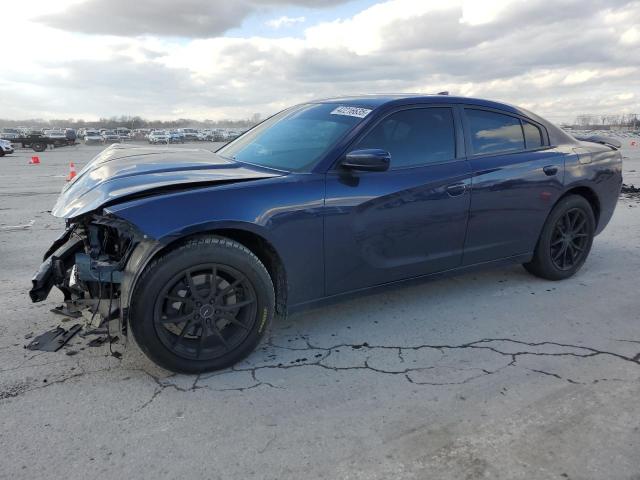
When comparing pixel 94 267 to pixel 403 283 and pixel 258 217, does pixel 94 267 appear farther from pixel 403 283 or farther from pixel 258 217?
pixel 403 283

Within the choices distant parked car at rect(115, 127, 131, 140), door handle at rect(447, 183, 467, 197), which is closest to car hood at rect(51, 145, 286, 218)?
door handle at rect(447, 183, 467, 197)

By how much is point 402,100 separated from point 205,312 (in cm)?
214

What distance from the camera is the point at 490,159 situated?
4152 mm

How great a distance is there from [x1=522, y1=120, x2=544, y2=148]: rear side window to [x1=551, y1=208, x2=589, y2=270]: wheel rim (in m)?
0.71

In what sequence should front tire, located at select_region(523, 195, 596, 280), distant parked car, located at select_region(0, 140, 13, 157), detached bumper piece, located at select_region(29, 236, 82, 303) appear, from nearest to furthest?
detached bumper piece, located at select_region(29, 236, 82, 303), front tire, located at select_region(523, 195, 596, 280), distant parked car, located at select_region(0, 140, 13, 157)

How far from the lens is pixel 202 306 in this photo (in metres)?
2.99

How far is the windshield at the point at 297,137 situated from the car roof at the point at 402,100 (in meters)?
0.11

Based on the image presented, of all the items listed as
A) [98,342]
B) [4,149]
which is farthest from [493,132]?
[4,149]

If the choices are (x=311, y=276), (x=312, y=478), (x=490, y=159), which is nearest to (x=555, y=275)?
(x=490, y=159)

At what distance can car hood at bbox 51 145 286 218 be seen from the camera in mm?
2895

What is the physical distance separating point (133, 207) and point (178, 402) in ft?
3.54

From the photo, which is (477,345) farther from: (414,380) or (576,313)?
(576,313)

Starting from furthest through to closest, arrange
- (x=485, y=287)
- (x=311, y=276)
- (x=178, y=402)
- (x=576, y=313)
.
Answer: (x=485, y=287)
(x=576, y=313)
(x=311, y=276)
(x=178, y=402)

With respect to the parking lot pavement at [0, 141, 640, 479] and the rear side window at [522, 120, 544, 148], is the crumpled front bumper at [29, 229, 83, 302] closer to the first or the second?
the parking lot pavement at [0, 141, 640, 479]
